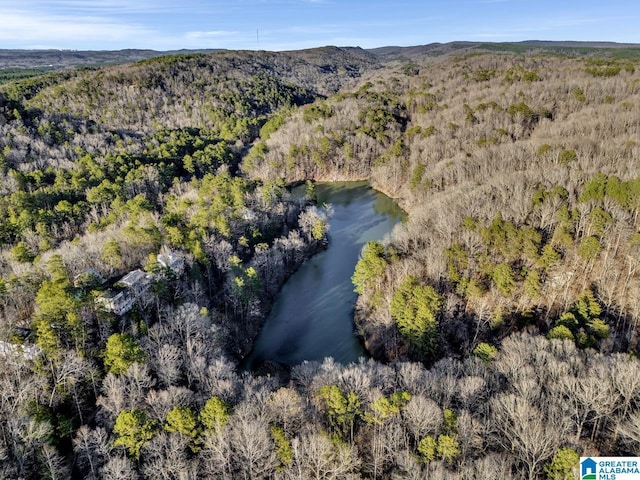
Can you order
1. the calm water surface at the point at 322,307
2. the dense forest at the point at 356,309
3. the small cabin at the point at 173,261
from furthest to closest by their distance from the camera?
the small cabin at the point at 173,261 < the calm water surface at the point at 322,307 < the dense forest at the point at 356,309

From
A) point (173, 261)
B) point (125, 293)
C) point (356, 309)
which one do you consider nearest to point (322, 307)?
point (356, 309)

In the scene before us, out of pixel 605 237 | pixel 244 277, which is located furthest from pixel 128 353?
pixel 605 237

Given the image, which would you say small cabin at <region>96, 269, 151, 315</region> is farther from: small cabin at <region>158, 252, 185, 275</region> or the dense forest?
small cabin at <region>158, 252, 185, 275</region>

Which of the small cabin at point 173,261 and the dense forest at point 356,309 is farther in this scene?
the small cabin at point 173,261

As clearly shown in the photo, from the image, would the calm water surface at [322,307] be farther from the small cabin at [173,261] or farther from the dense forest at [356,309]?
the small cabin at [173,261]

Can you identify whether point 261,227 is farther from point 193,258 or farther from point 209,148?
point 209,148

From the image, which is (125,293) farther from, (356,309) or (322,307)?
(356,309)

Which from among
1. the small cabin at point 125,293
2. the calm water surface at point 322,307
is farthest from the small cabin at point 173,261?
the calm water surface at point 322,307
